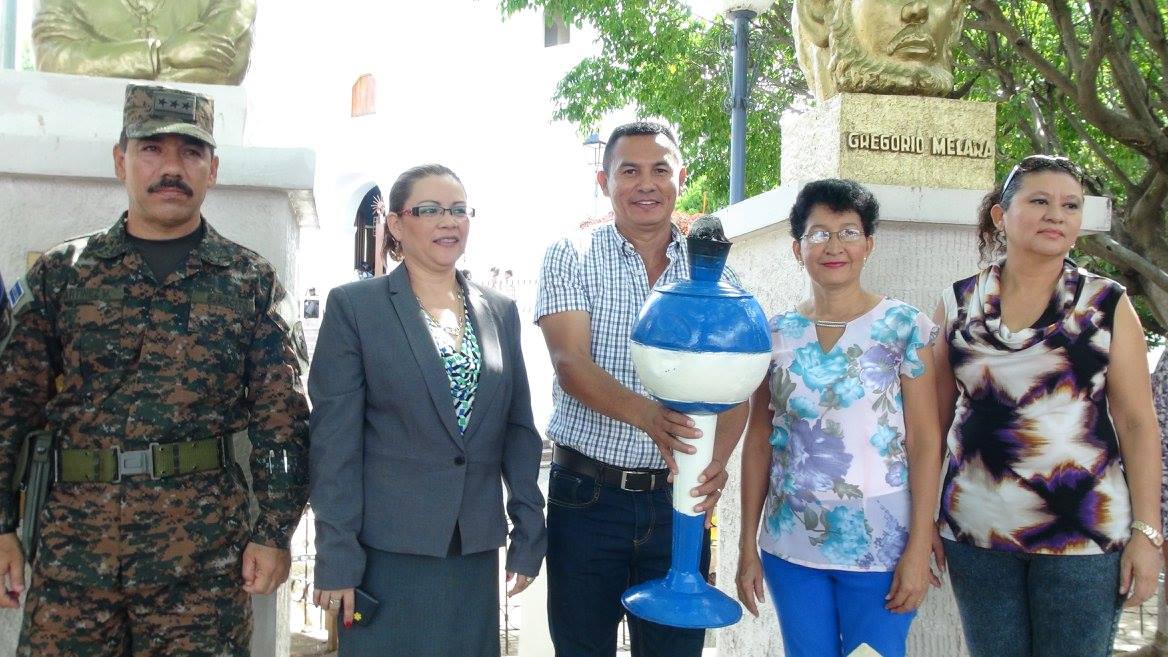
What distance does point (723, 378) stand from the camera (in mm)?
1870

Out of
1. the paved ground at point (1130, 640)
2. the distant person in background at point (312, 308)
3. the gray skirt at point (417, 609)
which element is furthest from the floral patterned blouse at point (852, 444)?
the distant person in background at point (312, 308)

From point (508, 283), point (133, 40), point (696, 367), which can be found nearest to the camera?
point (696, 367)

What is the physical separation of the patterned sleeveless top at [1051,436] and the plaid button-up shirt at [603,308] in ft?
2.44

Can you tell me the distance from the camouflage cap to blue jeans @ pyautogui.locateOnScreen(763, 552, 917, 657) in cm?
187

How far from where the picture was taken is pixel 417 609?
232 centimetres

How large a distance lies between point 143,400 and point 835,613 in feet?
5.85

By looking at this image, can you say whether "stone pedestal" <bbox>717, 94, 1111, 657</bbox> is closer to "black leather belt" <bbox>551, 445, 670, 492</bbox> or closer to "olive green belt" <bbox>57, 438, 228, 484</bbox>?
"black leather belt" <bbox>551, 445, 670, 492</bbox>

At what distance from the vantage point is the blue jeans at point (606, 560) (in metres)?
2.50

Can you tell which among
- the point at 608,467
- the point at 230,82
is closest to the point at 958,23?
the point at 608,467

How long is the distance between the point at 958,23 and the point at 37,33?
328 cm

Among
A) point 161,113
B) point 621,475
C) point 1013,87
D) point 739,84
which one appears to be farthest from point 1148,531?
point 1013,87

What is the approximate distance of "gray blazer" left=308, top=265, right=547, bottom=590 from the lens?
2.27 m

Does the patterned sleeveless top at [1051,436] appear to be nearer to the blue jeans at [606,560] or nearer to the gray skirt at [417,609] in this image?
the blue jeans at [606,560]

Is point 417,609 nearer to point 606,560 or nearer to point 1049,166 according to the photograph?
point 606,560
